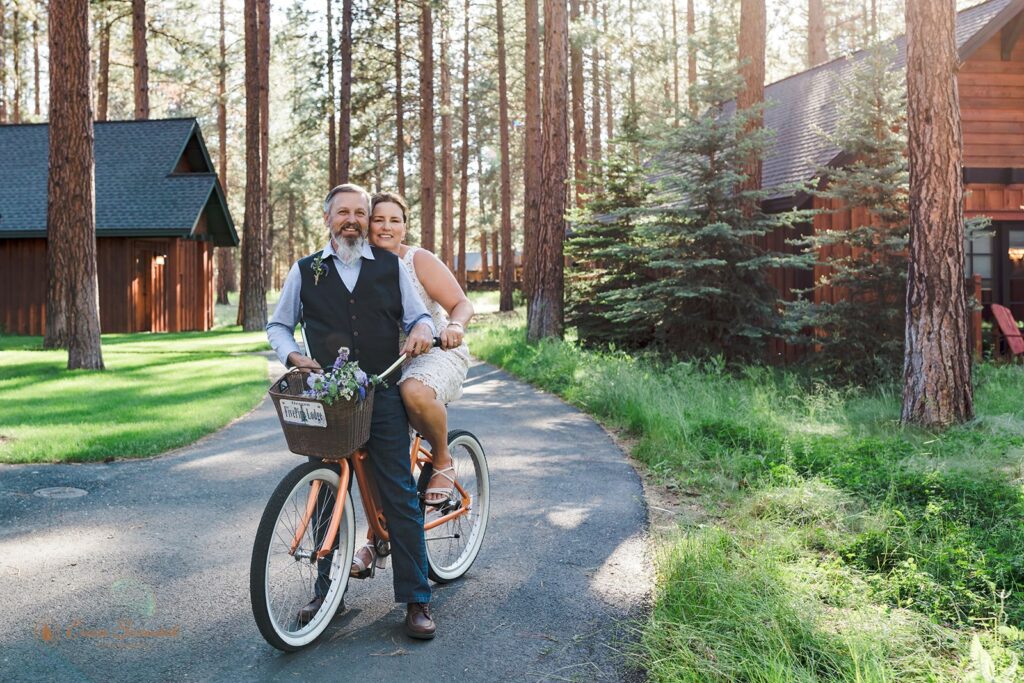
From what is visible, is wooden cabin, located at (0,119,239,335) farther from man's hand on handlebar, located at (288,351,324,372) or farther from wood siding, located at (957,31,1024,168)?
man's hand on handlebar, located at (288,351,324,372)

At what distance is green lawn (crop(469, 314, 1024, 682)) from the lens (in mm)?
3609

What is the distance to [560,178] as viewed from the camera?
675 inches

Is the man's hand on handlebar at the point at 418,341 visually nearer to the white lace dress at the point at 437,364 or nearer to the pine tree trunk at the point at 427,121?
the white lace dress at the point at 437,364

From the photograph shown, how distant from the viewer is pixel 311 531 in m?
3.94

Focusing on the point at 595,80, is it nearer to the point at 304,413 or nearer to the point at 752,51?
the point at 752,51

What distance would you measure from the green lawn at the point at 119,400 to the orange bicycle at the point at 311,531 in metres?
4.74

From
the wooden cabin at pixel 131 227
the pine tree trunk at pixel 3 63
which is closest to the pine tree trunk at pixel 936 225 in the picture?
the wooden cabin at pixel 131 227

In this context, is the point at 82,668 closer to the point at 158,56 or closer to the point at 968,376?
the point at 968,376

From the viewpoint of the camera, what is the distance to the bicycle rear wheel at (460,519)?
15.4 ft

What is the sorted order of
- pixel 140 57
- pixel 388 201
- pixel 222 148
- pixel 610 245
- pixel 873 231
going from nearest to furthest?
pixel 388 201
pixel 873 231
pixel 610 245
pixel 140 57
pixel 222 148

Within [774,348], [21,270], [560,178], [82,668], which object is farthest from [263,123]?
[82,668]

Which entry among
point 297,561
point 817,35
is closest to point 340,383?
point 297,561

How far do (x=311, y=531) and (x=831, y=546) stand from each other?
3.07m

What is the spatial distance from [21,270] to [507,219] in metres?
17.6
